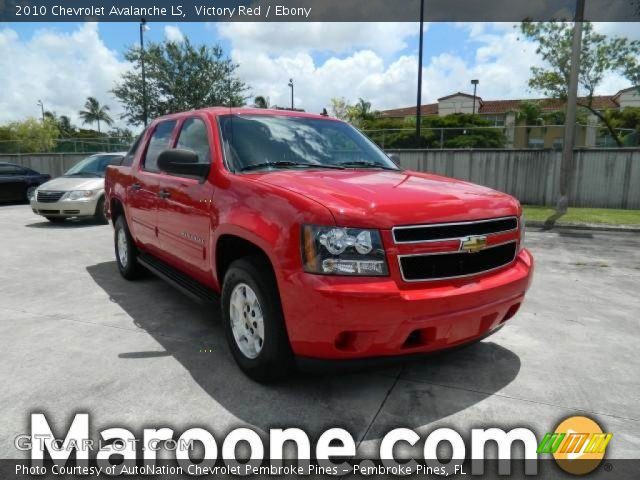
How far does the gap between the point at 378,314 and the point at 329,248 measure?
42 cm

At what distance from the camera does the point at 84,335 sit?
3.92 meters

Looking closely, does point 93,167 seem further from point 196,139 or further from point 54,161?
point 54,161

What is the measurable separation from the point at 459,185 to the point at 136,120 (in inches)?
1060

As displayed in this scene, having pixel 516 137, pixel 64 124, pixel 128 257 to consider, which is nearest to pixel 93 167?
pixel 128 257

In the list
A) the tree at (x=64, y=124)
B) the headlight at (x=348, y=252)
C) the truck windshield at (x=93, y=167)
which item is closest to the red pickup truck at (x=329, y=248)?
the headlight at (x=348, y=252)

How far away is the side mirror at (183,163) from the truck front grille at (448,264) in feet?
5.75

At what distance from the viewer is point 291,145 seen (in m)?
3.75

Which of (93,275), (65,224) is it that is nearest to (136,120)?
(65,224)

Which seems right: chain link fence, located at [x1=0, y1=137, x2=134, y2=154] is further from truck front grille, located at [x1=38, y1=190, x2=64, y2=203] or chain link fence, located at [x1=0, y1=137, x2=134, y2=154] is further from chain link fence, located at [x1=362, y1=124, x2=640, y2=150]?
truck front grille, located at [x1=38, y1=190, x2=64, y2=203]

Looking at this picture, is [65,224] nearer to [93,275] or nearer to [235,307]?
[93,275]

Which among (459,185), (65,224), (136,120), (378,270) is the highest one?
(136,120)

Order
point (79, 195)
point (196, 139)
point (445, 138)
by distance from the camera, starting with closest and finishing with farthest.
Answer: point (196, 139), point (79, 195), point (445, 138)

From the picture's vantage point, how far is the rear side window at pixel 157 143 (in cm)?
467

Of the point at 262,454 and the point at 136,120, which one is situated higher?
the point at 136,120
